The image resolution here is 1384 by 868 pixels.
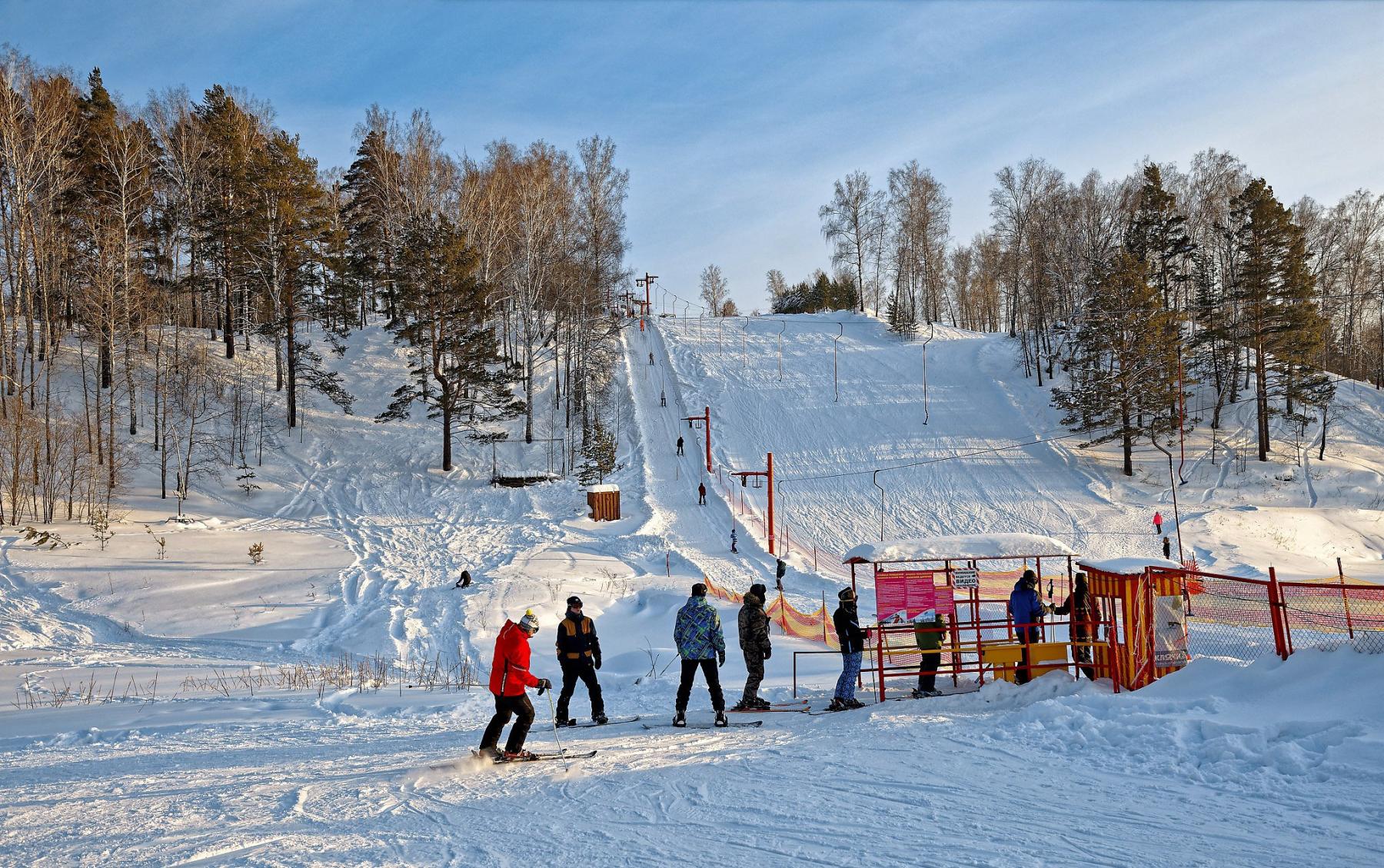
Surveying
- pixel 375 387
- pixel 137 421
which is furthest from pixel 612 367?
pixel 137 421

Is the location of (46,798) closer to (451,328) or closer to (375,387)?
(451,328)

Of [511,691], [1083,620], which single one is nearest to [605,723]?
[511,691]

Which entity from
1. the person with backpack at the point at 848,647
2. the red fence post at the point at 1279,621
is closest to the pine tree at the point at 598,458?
the person with backpack at the point at 848,647

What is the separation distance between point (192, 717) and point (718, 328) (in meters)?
47.5

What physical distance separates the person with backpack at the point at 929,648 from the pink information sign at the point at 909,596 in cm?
13

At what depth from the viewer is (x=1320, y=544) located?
2652cm

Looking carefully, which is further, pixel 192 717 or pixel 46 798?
pixel 192 717

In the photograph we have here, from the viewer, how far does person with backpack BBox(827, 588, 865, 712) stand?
9820 mm

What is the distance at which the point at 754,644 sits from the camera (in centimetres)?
987

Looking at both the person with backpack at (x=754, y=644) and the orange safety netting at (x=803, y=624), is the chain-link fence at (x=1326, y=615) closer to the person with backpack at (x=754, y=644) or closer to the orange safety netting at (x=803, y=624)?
the person with backpack at (x=754, y=644)

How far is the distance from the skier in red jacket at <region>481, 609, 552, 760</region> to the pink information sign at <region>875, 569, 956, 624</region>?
17.2 feet

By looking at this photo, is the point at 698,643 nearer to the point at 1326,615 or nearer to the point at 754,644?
the point at 754,644

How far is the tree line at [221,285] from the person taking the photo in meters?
27.0

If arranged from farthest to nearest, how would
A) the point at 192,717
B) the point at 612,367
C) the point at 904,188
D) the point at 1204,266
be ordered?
the point at 904,188, the point at 612,367, the point at 1204,266, the point at 192,717
